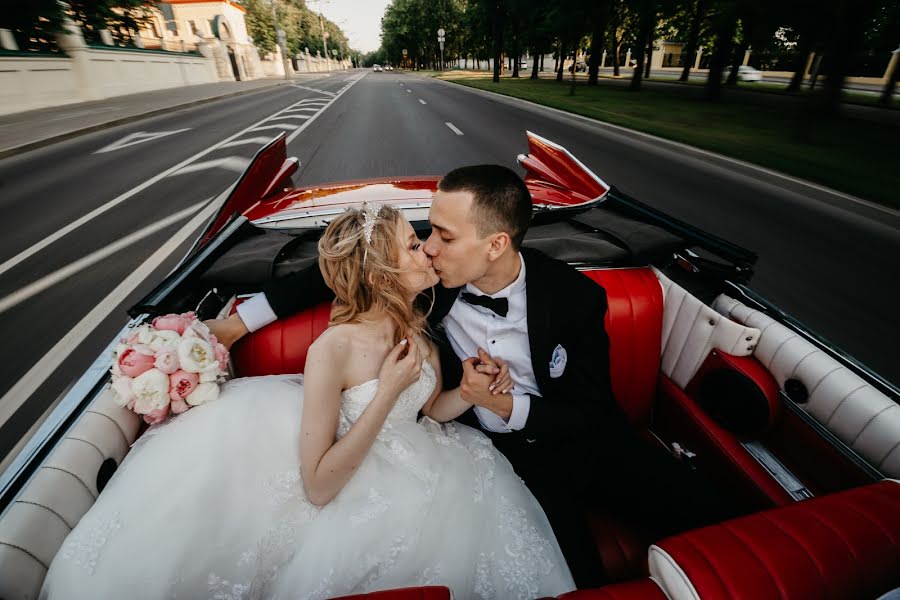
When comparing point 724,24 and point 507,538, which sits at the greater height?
point 724,24

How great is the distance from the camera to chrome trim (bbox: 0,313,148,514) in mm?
1172

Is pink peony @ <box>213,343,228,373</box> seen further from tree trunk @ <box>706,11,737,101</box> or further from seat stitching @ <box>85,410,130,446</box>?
tree trunk @ <box>706,11,737,101</box>

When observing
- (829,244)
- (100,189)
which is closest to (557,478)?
(829,244)

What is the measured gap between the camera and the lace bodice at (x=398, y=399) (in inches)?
63.7

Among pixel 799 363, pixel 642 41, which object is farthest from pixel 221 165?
pixel 642 41

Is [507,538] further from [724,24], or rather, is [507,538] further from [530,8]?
[530,8]

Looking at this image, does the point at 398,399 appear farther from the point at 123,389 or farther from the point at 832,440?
the point at 832,440

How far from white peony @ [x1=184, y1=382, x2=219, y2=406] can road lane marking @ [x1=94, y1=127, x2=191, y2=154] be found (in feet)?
40.8

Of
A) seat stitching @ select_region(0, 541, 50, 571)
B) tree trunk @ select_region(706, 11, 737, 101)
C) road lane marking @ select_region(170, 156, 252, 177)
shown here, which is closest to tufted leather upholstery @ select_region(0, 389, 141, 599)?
seat stitching @ select_region(0, 541, 50, 571)

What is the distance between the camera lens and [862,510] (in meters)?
1.09

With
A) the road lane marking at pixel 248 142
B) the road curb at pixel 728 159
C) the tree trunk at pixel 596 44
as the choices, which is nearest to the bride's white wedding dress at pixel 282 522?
the road curb at pixel 728 159

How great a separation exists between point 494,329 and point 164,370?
1.32 meters

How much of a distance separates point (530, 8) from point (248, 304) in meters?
30.0

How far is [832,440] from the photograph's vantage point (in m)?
1.62
